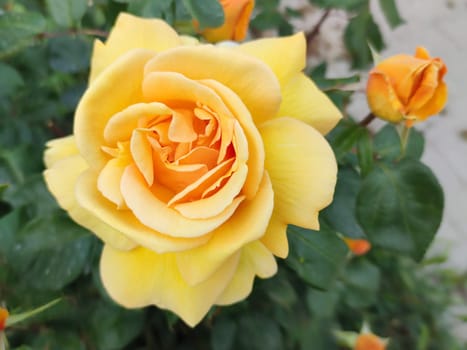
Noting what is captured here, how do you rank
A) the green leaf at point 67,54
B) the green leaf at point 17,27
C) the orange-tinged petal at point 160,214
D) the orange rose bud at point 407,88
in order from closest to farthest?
1. the orange-tinged petal at point 160,214
2. the orange rose bud at point 407,88
3. the green leaf at point 17,27
4. the green leaf at point 67,54

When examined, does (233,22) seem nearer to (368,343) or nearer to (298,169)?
(298,169)

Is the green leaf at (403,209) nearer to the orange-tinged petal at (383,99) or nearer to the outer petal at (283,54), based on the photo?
the orange-tinged petal at (383,99)

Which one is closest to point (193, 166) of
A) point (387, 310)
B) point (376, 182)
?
point (376, 182)

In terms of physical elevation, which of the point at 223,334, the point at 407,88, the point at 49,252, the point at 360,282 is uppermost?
the point at 407,88

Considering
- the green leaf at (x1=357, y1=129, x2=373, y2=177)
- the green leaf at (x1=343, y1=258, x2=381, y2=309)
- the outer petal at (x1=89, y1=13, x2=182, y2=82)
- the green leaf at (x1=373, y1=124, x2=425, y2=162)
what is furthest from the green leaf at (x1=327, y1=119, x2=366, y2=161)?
the green leaf at (x1=343, y1=258, x2=381, y2=309)

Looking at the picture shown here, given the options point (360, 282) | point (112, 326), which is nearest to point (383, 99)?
point (112, 326)

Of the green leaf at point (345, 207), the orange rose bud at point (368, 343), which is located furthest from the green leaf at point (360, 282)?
the green leaf at point (345, 207)
